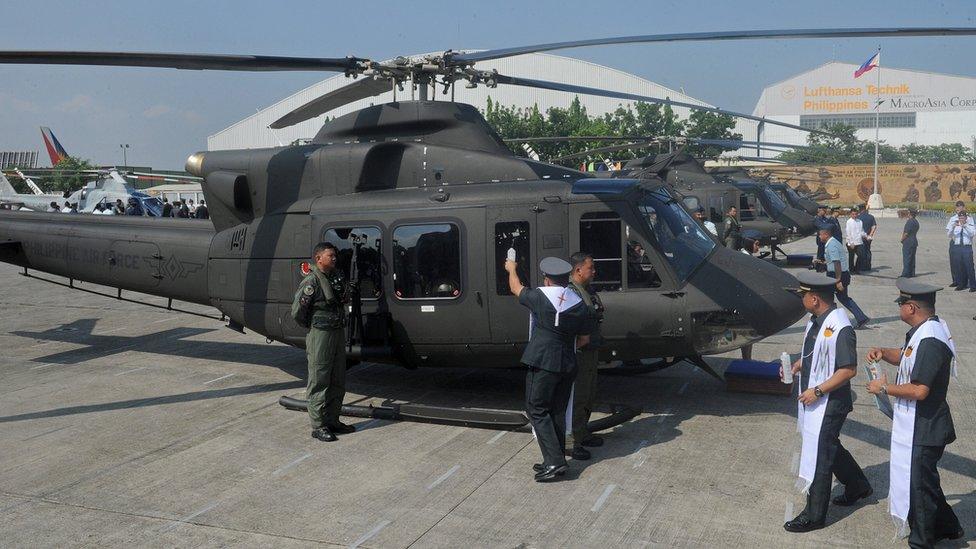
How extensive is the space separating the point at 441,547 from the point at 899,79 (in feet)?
362

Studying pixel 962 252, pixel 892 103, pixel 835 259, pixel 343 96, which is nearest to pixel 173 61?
pixel 343 96

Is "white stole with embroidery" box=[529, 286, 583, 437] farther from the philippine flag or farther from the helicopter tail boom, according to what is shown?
the philippine flag

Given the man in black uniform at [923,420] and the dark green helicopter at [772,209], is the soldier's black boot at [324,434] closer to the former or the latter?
the man in black uniform at [923,420]

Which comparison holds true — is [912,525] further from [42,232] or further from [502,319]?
[42,232]

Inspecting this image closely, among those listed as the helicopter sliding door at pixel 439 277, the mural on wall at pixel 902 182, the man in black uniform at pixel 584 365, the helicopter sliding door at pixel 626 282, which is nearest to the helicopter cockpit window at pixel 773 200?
the helicopter sliding door at pixel 626 282

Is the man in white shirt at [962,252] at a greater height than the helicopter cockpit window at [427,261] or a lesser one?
lesser

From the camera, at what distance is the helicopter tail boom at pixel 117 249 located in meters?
8.83

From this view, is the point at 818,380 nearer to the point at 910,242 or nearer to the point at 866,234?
the point at 910,242

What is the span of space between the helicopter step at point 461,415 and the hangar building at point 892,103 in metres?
96.9

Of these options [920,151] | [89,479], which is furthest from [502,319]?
[920,151]

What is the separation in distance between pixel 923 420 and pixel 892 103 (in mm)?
107217

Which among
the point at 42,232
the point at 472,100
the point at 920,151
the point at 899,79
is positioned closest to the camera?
the point at 42,232

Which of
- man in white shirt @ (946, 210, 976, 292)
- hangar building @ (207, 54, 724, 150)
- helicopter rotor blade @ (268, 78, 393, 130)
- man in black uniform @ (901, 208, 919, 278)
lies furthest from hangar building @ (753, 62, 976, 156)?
helicopter rotor blade @ (268, 78, 393, 130)

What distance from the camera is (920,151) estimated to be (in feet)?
276
